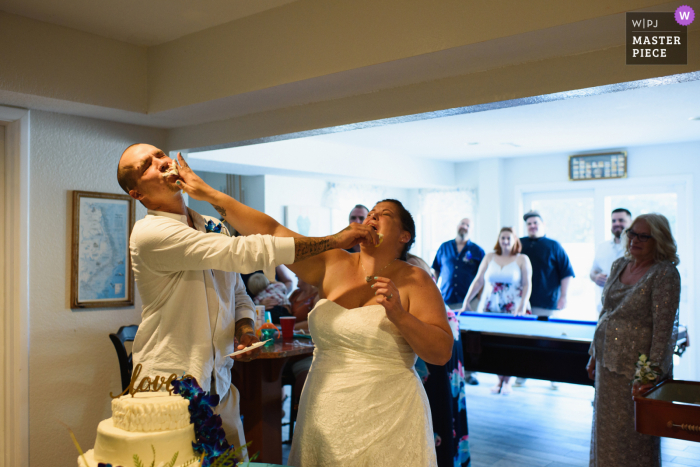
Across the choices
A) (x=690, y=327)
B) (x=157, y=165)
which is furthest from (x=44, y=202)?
(x=690, y=327)

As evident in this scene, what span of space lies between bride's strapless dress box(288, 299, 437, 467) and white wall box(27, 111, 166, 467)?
2042mm

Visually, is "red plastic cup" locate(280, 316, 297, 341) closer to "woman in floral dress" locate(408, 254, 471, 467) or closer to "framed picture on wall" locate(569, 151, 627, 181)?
"woman in floral dress" locate(408, 254, 471, 467)

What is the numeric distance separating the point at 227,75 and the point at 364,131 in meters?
3.20

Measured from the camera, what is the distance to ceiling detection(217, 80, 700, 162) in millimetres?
4913

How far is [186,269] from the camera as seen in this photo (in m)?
1.86

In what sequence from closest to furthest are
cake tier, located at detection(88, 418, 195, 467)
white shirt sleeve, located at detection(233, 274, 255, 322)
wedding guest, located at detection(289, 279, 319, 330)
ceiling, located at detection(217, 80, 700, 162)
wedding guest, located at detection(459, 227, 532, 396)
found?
1. cake tier, located at detection(88, 418, 195, 467)
2. white shirt sleeve, located at detection(233, 274, 255, 322)
3. wedding guest, located at detection(289, 279, 319, 330)
4. ceiling, located at detection(217, 80, 700, 162)
5. wedding guest, located at detection(459, 227, 532, 396)

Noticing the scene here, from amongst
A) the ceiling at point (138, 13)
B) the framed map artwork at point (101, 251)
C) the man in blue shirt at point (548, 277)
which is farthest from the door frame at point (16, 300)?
the man in blue shirt at point (548, 277)

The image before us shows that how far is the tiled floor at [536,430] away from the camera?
3971 millimetres

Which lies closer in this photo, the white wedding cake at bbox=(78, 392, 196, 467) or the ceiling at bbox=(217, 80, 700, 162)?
the white wedding cake at bbox=(78, 392, 196, 467)

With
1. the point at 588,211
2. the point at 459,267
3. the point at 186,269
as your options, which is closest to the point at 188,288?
the point at 186,269

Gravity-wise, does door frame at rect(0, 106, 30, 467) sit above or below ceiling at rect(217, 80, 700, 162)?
below

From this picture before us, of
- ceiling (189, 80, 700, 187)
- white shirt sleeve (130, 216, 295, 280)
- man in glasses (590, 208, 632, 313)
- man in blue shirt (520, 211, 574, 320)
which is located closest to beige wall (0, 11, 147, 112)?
ceiling (189, 80, 700, 187)

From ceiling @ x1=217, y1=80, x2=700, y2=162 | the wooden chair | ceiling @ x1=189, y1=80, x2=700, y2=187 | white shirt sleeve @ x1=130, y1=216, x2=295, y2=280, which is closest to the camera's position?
white shirt sleeve @ x1=130, y1=216, x2=295, y2=280

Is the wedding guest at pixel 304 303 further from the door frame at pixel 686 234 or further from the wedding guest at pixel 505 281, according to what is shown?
the door frame at pixel 686 234
